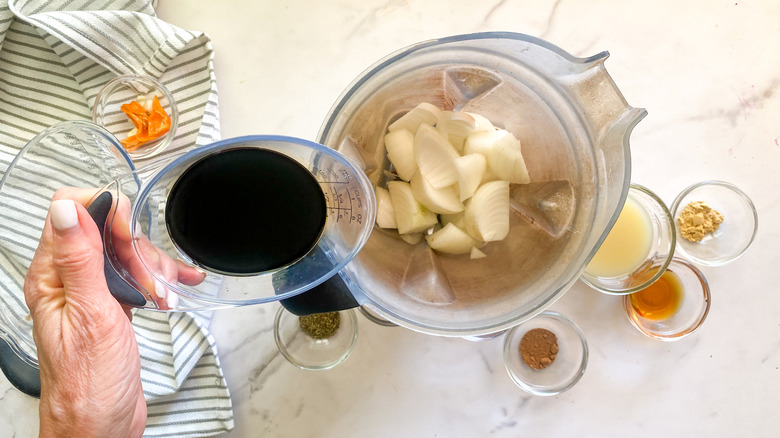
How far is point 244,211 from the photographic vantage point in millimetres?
724

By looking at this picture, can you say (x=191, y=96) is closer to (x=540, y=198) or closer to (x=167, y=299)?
(x=167, y=299)

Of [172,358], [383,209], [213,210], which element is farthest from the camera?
[172,358]

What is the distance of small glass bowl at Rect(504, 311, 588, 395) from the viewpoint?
3.33 feet

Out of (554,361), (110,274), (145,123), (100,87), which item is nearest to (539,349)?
(554,361)

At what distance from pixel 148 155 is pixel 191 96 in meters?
0.14

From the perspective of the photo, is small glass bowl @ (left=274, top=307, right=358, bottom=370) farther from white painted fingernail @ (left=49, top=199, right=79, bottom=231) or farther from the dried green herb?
white painted fingernail @ (left=49, top=199, right=79, bottom=231)

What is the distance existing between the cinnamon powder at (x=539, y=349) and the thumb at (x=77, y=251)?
71 cm

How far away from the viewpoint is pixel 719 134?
1.04 meters

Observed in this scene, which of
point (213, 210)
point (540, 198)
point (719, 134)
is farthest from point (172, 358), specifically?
point (719, 134)

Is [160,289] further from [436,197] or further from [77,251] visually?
[436,197]

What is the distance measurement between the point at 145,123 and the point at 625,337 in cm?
98

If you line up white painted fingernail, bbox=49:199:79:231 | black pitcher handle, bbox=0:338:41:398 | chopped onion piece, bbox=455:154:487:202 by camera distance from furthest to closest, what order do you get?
black pitcher handle, bbox=0:338:41:398 → chopped onion piece, bbox=455:154:487:202 → white painted fingernail, bbox=49:199:79:231


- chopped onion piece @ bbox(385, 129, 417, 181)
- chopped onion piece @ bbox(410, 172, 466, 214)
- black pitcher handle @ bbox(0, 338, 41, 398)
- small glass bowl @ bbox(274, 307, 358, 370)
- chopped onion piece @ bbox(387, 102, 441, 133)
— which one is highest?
chopped onion piece @ bbox(387, 102, 441, 133)

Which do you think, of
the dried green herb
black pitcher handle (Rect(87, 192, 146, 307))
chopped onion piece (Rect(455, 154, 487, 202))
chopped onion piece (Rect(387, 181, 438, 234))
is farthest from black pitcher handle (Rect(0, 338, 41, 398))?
chopped onion piece (Rect(455, 154, 487, 202))
